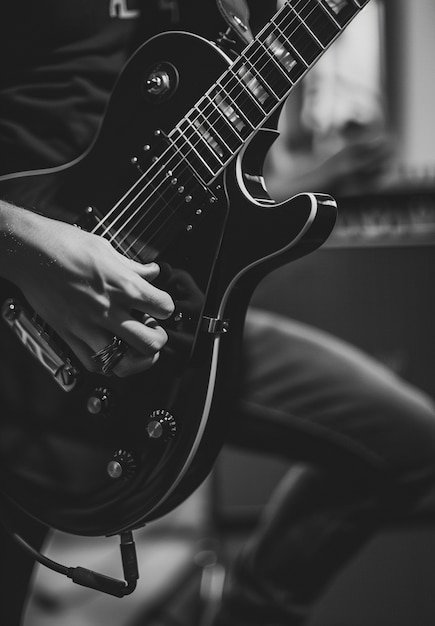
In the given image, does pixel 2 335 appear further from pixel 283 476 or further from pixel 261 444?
pixel 283 476

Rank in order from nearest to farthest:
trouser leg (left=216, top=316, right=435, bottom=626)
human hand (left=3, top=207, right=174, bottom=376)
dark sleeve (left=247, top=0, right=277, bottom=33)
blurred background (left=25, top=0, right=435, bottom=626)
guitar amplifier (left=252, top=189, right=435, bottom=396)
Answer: human hand (left=3, top=207, right=174, bottom=376), dark sleeve (left=247, top=0, right=277, bottom=33), trouser leg (left=216, top=316, right=435, bottom=626), blurred background (left=25, top=0, right=435, bottom=626), guitar amplifier (left=252, top=189, right=435, bottom=396)

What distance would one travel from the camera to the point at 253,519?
191 cm

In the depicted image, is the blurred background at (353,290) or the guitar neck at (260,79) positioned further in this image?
the blurred background at (353,290)

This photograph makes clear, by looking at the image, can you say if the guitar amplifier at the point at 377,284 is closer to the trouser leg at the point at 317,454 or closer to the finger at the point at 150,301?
the trouser leg at the point at 317,454

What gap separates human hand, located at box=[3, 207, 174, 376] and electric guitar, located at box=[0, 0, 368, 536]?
0.05 m

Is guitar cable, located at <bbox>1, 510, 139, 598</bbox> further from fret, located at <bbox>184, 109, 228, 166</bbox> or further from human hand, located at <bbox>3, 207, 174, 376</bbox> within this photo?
fret, located at <bbox>184, 109, 228, 166</bbox>

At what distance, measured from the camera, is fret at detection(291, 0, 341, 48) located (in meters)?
0.60

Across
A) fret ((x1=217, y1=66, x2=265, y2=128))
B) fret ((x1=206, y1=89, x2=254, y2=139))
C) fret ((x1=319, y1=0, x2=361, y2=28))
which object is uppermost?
fret ((x1=319, y1=0, x2=361, y2=28))

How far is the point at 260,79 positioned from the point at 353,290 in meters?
1.37

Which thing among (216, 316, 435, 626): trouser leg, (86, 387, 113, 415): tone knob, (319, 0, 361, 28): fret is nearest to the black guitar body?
(86, 387, 113, 415): tone knob

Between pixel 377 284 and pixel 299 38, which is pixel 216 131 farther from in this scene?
pixel 377 284

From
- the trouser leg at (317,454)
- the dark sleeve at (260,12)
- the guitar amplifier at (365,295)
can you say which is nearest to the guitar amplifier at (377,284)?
the guitar amplifier at (365,295)

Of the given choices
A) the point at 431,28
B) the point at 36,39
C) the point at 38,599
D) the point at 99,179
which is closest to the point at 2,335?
the point at 99,179

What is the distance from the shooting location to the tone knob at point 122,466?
0.64m
